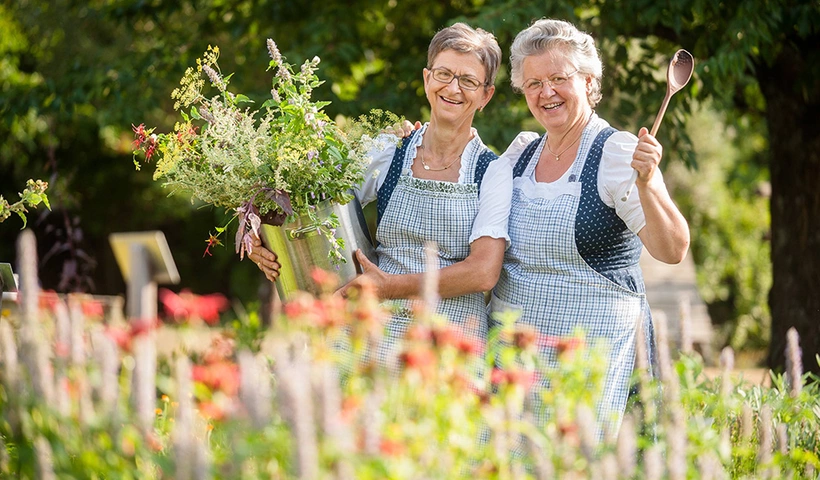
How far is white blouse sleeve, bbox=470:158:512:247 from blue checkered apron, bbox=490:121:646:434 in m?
0.09

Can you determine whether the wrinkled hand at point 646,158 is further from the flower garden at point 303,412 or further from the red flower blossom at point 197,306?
the red flower blossom at point 197,306

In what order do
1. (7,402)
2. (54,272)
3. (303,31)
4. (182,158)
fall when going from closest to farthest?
1. (7,402)
2. (182,158)
3. (303,31)
4. (54,272)

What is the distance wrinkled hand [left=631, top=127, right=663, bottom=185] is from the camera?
2.37m

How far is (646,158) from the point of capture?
2.38m

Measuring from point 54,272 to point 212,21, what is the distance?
585 cm

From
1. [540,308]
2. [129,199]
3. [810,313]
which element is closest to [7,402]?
[540,308]

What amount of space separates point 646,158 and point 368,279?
0.83 m

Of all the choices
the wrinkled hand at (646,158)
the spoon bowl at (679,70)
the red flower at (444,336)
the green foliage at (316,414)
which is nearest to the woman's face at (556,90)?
the spoon bowl at (679,70)

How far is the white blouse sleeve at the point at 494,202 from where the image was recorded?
8.55 ft

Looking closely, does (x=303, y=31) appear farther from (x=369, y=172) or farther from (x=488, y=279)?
(x=488, y=279)

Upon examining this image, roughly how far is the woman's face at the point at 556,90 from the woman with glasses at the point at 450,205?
0.13m

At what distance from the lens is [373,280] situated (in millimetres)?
2605

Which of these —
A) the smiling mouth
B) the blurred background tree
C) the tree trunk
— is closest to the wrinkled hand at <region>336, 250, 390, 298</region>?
the smiling mouth

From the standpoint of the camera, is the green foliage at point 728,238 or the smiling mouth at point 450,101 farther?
the green foliage at point 728,238
